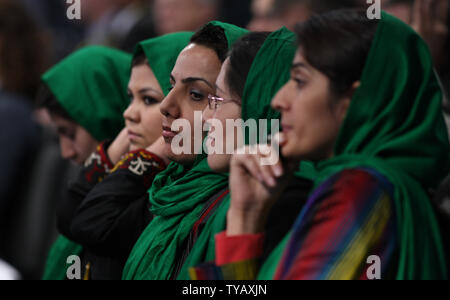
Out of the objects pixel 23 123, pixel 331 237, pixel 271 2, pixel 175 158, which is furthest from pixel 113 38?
pixel 331 237

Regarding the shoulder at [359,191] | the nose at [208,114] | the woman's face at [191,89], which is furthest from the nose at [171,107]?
the shoulder at [359,191]

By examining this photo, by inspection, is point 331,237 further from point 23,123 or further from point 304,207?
point 23,123

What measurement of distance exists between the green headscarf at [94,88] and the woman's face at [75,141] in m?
0.04

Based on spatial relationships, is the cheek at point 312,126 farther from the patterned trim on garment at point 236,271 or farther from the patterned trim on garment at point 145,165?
the patterned trim on garment at point 145,165

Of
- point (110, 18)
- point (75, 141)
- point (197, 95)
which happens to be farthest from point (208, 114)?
point (110, 18)

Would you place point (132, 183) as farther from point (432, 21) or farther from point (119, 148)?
point (432, 21)

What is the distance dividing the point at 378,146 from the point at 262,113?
1.12 feet

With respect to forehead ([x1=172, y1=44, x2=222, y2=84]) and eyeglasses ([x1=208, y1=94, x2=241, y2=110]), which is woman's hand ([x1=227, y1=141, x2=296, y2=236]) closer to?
eyeglasses ([x1=208, y1=94, x2=241, y2=110])

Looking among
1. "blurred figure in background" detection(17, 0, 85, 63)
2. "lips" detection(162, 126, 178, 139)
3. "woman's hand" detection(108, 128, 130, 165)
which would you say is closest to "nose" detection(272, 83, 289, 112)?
"lips" detection(162, 126, 178, 139)

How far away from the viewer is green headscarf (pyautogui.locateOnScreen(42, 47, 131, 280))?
3.52 meters

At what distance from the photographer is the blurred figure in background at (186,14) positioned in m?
3.95

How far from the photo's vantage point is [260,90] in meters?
1.95

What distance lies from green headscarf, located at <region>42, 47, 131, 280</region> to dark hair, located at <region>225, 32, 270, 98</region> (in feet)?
4.76

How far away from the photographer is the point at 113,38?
5.91 meters
